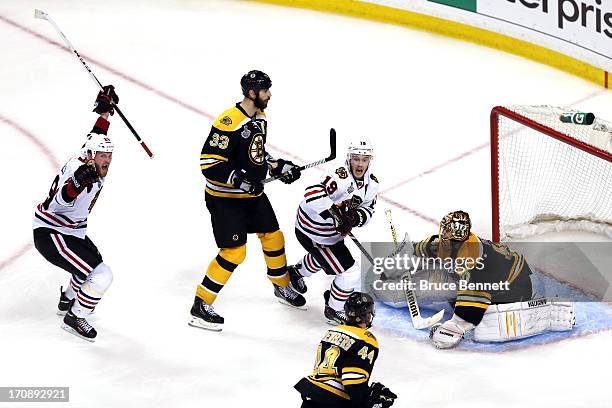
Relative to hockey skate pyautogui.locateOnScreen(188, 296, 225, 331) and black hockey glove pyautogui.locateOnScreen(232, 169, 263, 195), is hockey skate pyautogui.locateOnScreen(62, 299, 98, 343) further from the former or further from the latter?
black hockey glove pyautogui.locateOnScreen(232, 169, 263, 195)

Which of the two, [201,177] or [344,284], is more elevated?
[201,177]

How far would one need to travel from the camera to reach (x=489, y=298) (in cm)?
571

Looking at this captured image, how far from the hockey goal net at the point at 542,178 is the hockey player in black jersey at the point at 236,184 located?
A: 4.27ft

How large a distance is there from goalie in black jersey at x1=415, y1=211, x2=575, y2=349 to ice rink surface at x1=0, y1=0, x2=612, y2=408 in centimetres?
12

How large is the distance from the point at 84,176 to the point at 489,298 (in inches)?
73.1

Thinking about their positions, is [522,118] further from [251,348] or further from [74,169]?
[74,169]

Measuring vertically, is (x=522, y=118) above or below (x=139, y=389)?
above

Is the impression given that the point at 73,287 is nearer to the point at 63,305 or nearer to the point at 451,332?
the point at 63,305

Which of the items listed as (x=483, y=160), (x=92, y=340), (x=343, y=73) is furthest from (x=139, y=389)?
(x=343, y=73)

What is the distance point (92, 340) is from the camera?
5.80 m

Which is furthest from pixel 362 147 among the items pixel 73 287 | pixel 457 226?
pixel 73 287

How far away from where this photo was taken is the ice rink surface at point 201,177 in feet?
18.1

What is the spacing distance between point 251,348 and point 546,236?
190cm

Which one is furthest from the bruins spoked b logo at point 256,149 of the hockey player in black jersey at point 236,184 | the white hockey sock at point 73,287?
the white hockey sock at point 73,287
